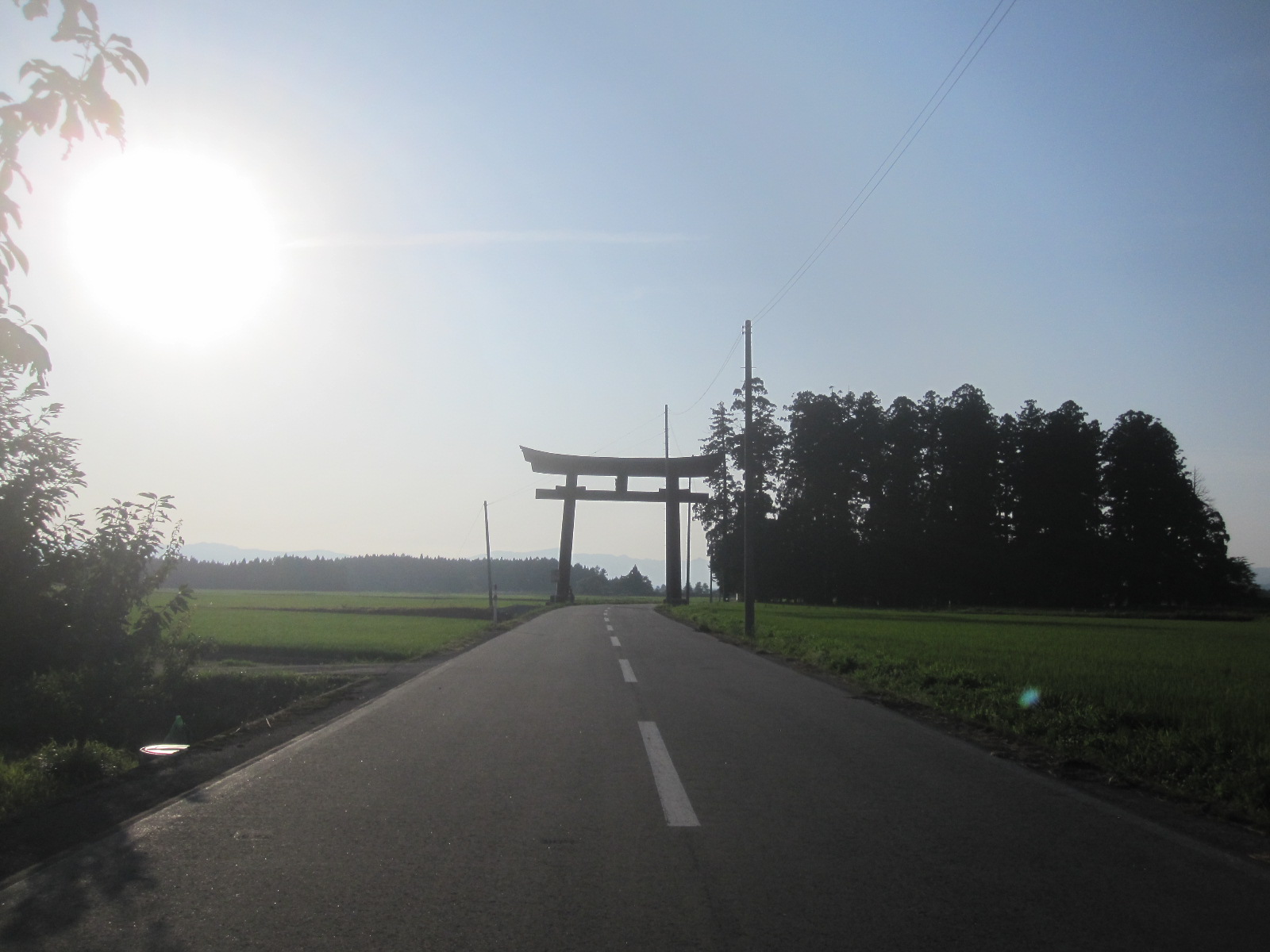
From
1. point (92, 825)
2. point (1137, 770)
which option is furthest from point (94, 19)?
point (1137, 770)

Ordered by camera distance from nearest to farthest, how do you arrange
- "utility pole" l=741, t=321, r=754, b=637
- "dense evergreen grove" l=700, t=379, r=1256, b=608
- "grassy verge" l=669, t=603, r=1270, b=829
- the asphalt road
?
the asphalt road → "grassy verge" l=669, t=603, r=1270, b=829 → "utility pole" l=741, t=321, r=754, b=637 → "dense evergreen grove" l=700, t=379, r=1256, b=608

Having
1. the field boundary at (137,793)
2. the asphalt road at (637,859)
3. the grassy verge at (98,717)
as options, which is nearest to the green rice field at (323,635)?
the grassy verge at (98,717)

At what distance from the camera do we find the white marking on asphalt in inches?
223

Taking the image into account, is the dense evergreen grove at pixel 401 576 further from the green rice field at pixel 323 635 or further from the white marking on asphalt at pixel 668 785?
the white marking on asphalt at pixel 668 785

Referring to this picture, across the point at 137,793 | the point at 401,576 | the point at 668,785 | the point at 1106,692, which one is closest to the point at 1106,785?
the point at 668,785

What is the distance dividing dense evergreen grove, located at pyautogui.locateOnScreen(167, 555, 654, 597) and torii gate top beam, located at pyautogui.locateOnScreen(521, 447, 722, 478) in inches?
2887

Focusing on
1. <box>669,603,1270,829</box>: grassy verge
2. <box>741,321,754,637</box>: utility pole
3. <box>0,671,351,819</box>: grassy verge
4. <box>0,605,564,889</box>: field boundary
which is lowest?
<box>0,671,351,819</box>: grassy verge

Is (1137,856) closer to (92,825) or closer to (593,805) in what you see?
(593,805)

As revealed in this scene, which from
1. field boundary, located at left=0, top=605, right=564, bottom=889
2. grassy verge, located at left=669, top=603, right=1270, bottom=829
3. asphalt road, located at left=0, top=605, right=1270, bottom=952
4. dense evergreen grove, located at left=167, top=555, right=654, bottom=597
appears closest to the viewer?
asphalt road, located at left=0, top=605, right=1270, bottom=952

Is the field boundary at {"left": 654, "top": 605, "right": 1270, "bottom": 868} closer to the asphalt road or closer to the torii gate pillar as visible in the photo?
the asphalt road

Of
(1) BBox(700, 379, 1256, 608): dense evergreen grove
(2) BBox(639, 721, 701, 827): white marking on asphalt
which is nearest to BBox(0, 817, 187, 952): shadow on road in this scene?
(2) BBox(639, 721, 701, 827): white marking on asphalt

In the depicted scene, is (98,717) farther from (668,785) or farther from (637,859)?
(637,859)

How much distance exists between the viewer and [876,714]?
35.0 feet

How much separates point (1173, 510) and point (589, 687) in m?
66.7
